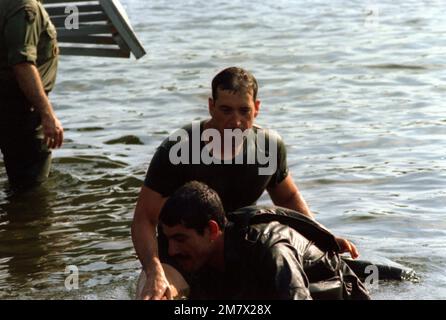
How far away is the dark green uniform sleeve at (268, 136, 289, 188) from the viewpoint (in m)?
6.54

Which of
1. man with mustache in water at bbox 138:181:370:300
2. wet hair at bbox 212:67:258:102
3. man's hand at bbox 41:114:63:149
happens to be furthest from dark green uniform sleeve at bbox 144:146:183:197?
man's hand at bbox 41:114:63:149

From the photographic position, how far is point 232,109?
627 centimetres

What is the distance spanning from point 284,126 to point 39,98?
13.4 ft

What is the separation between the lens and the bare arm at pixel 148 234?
576 centimetres

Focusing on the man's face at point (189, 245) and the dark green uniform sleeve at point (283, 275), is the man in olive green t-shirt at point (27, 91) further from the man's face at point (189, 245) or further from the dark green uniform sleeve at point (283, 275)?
the dark green uniform sleeve at point (283, 275)

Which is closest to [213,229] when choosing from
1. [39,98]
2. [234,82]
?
[234,82]

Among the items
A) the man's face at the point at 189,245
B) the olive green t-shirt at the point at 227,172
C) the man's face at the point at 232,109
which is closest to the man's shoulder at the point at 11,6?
the olive green t-shirt at the point at 227,172

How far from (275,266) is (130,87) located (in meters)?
9.38

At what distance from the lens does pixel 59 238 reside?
8.47m

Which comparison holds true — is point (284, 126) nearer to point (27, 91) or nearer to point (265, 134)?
point (27, 91)

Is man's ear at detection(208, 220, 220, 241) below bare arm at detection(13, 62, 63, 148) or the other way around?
the other way around

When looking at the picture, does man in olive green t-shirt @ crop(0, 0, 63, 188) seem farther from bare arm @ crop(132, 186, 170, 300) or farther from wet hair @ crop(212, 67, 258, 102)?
wet hair @ crop(212, 67, 258, 102)
